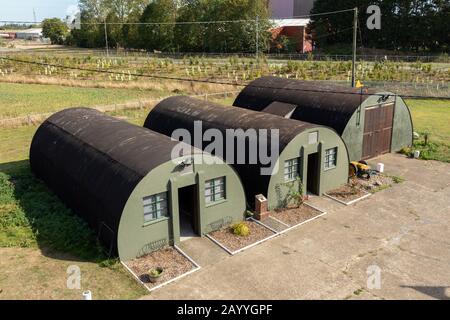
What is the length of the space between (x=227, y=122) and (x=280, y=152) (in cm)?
427

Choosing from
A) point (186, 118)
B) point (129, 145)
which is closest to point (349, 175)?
point (186, 118)

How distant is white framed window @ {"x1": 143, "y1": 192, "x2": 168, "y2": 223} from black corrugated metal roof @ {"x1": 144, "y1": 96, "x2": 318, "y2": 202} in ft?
15.4

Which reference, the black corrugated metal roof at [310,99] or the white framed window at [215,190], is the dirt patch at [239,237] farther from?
the black corrugated metal roof at [310,99]

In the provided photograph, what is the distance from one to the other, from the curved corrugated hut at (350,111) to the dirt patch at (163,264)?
11856 mm

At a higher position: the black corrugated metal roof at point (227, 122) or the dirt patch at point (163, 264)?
the black corrugated metal roof at point (227, 122)

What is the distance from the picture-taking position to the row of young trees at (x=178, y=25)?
239 ft

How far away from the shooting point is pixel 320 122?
22016mm

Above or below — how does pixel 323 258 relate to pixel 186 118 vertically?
below

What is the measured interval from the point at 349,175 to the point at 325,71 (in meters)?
33.2

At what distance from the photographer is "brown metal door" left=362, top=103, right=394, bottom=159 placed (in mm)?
22266

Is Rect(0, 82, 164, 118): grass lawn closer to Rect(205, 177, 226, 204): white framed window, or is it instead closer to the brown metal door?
the brown metal door

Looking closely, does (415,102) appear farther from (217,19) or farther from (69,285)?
(217,19)

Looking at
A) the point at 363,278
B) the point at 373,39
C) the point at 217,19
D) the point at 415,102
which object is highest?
the point at 217,19

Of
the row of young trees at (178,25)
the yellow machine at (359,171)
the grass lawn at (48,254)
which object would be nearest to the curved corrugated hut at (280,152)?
the yellow machine at (359,171)
